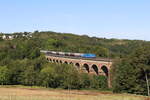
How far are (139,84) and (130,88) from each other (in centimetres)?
238

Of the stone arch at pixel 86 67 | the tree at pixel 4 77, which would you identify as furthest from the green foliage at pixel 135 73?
the tree at pixel 4 77

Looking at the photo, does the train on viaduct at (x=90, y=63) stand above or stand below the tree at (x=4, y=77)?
above

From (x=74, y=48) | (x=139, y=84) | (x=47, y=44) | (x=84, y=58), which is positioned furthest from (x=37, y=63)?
(x=47, y=44)

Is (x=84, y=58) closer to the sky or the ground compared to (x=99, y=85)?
closer to the sky

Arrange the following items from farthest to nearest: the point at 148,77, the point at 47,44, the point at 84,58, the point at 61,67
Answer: the point at 47,44 → the point at 84,58 → the point at 61,67 → the point at 148,77

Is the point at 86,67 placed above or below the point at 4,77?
above

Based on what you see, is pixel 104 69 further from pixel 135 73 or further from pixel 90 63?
pixel 135 73

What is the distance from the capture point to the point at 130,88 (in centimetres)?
5494

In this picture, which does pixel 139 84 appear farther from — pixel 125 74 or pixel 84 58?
pixel 84 58

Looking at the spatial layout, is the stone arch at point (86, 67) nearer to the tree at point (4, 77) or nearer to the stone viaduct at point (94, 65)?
the stone viaduct at point (94, 65)

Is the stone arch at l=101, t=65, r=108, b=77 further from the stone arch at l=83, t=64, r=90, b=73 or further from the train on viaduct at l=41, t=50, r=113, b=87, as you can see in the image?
the stone arch at l=83, t=64, r=90, b=73

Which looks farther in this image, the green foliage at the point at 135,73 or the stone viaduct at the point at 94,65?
the stone viaduct at the point at 94,65

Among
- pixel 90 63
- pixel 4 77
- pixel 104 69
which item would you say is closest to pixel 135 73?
pixel 104 69

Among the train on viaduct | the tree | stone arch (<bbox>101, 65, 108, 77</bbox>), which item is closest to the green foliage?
the train on viaduct
